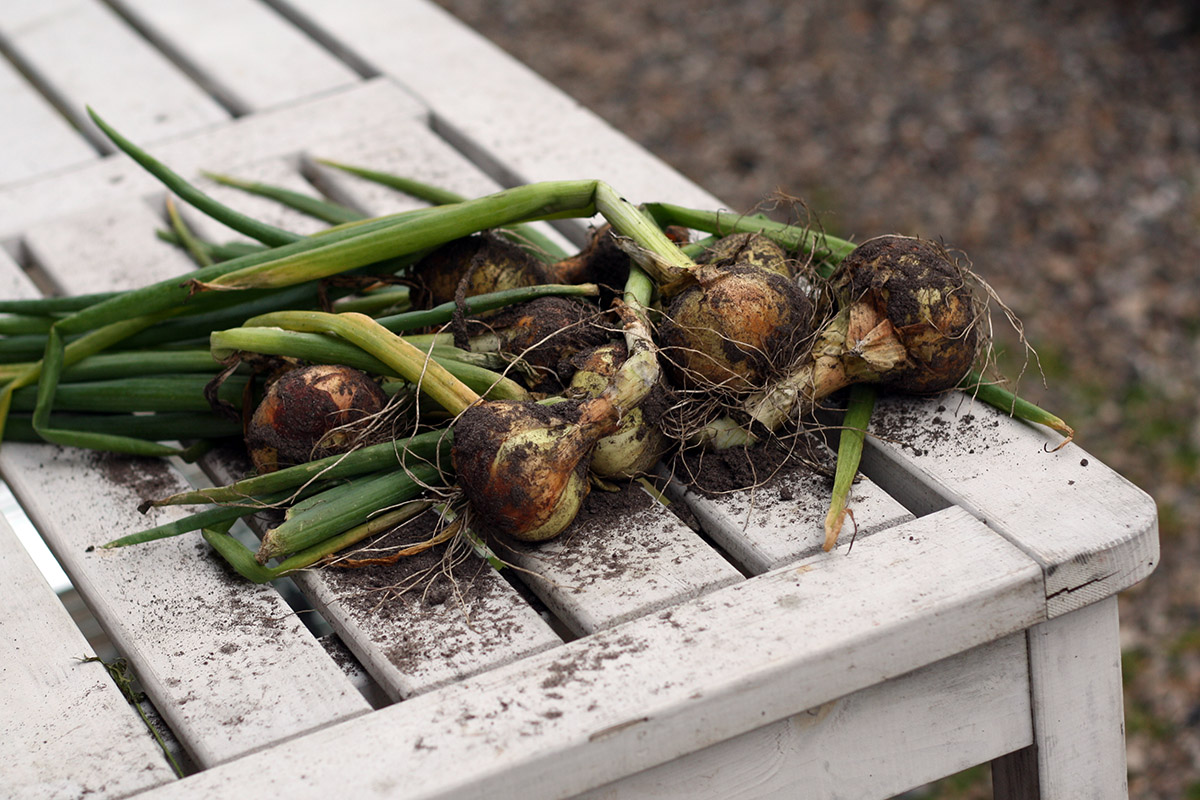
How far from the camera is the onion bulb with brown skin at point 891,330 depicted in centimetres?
132

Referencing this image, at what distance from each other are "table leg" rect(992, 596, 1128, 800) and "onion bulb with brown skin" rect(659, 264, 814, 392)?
15.9 inches

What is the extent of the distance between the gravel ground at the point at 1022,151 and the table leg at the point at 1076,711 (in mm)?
991

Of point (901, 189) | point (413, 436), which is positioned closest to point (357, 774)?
point (413, 436)

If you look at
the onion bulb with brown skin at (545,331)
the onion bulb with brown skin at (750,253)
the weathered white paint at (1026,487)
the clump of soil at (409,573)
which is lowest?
the clump of soil at (409,573)

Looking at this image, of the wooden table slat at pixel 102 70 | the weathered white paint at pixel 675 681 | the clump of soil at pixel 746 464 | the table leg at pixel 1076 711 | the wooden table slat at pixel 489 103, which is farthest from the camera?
the wooden table slat at pixel 102 70

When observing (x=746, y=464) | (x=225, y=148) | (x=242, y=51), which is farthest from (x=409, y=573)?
(x=242, y=51)

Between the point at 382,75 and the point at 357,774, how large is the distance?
1.66m

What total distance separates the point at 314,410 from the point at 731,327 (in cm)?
46

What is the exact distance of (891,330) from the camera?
4.39 ft

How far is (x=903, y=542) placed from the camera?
125cm

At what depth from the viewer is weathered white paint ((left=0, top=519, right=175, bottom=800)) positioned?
1098mm

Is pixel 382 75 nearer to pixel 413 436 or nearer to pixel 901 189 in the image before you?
pixel 413 436

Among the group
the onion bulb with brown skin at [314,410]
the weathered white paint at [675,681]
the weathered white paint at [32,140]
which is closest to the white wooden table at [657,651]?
the weathered white paint at [675,681]

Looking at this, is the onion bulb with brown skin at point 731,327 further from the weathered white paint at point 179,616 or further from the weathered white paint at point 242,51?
the weathered white paint at point 242,51
